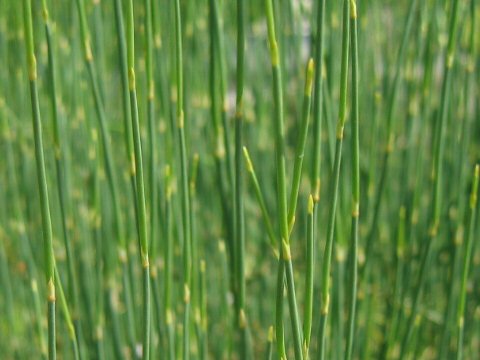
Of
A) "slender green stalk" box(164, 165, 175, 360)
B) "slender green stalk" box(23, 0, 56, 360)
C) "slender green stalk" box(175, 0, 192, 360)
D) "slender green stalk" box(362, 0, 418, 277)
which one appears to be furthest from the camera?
"slender green stalk" box(362, 0, 418, 277)

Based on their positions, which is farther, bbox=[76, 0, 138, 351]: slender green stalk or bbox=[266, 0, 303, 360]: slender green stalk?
bbox=[76, 0, 138, 351]: slender green stalk

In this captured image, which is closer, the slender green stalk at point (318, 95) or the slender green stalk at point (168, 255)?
the slender green stalk at point (318, 95)

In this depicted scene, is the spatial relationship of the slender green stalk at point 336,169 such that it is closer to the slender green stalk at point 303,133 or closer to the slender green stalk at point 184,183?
the slender green stalk at point 303,133

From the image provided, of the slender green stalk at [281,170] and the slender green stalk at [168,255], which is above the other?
the slender green stalk at [281,170]

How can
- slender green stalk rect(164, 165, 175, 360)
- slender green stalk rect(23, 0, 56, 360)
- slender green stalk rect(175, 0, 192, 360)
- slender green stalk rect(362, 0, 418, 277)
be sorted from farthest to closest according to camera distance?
1. slender green stalk rect(362, 0, 418, 277)
2. slender green stalk rect(164, 165, 175, 360)
3. slender green stalk rect(175, 0, 192, 360)
4. slender green stalk rect(23, 0, 56, 360)

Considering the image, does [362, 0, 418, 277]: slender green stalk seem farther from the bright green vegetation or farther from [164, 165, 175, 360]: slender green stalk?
[164, 165, 175, 360]: slender green stalk

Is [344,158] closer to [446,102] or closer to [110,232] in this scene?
[446,102]

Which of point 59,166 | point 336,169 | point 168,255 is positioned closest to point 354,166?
point 336,169

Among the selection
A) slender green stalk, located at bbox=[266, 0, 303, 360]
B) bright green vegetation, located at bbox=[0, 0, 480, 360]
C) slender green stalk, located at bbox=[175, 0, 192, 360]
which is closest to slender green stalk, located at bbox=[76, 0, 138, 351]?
bright green vegetation, located at bbox=[0, 0, 480, 360]

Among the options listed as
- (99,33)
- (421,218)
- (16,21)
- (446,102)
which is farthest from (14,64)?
(446,102)

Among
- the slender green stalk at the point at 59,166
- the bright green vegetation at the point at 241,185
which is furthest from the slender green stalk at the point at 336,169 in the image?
the slender green stalk at the point at 59,166
